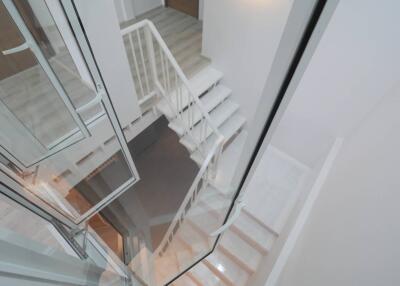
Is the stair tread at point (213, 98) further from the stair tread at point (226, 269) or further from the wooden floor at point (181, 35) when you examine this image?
the stair tread at point (226, 269)

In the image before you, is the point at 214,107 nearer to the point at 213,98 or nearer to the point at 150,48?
the point at 213,98

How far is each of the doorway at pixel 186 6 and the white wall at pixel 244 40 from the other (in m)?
0.98

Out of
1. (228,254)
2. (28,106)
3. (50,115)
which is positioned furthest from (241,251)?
(28,106)

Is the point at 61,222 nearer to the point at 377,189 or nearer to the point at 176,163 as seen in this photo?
the point at 377,189

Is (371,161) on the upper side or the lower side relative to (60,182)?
upper

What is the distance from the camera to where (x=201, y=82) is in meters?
2.97

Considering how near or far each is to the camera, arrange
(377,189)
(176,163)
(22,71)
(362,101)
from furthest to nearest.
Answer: (176,163) < (362,101) < (22,71) < (377,189)

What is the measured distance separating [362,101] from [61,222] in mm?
2704

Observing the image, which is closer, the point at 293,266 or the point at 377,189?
the point at 377,189

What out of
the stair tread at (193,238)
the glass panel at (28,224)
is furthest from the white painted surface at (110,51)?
the stair tread at (193,238)

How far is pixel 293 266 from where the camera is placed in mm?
1465

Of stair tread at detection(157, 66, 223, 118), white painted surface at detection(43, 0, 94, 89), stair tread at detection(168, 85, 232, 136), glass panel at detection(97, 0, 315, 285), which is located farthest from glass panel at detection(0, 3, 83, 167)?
stair tread at detection(168, 85, 232, 136)

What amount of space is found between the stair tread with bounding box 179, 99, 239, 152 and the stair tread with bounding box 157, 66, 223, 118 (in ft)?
1.14

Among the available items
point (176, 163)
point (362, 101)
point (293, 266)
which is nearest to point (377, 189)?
point (293, 266)
